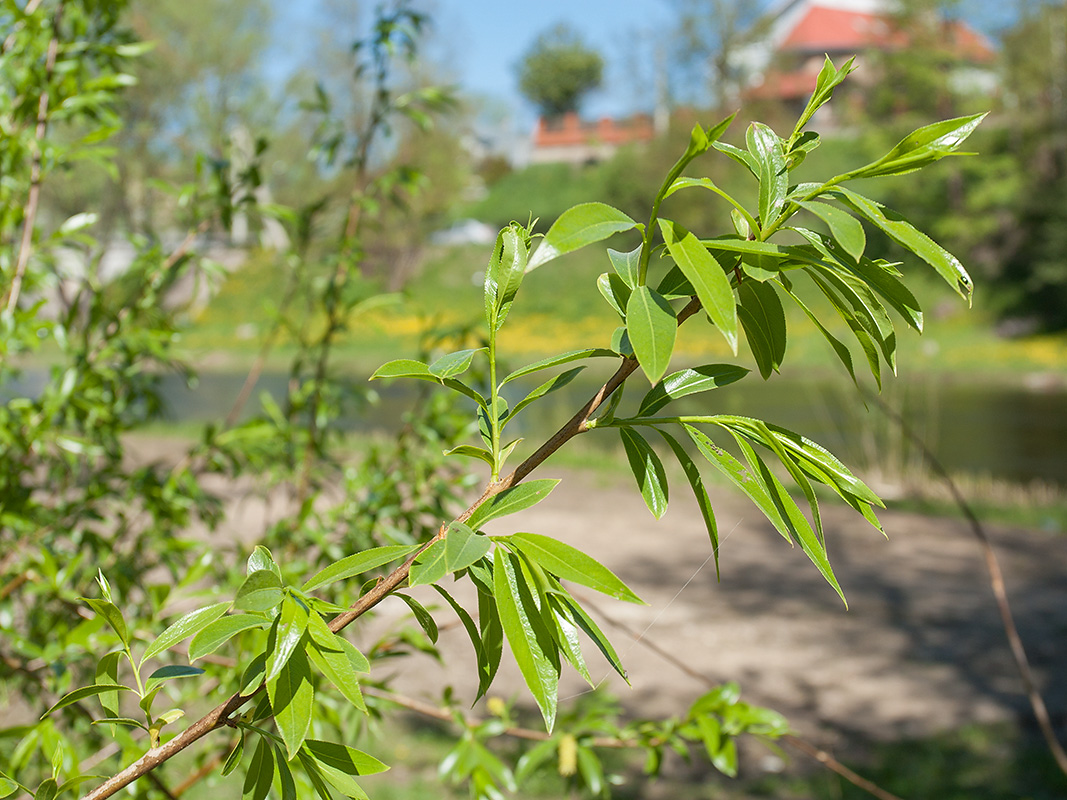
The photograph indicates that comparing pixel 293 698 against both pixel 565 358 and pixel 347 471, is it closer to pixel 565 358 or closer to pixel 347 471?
pixel 565 358

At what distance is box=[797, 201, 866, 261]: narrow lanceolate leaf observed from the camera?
1.58 feet

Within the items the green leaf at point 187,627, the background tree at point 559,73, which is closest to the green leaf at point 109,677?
the green leaf at point 187,627

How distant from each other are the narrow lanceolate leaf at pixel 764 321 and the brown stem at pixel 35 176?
5.39 ft

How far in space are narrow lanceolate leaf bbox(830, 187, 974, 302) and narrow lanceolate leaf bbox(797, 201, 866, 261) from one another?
0.02m

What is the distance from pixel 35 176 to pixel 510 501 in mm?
1680

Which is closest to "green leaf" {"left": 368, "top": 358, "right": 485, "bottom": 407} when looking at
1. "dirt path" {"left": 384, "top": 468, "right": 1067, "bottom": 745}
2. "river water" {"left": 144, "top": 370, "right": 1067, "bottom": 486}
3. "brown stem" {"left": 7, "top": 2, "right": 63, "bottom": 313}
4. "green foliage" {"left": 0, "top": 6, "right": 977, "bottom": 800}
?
"green foliage" {"left": 0, "top": 6, "right": 977, "bottom": 800}

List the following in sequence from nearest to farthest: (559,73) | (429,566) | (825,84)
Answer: (429,566) < (825,84) < (559,73)

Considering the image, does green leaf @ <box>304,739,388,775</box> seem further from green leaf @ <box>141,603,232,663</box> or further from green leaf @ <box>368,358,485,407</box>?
green leaf @ <box>368,358,485,407</box>

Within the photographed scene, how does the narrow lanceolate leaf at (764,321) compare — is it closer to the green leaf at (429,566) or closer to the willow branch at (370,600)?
the willow branch at (370,600)

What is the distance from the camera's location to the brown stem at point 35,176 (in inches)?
69.9

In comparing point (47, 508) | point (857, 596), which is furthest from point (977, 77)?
point (47, 508)

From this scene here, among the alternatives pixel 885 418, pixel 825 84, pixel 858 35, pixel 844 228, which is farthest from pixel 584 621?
pixel 858 35

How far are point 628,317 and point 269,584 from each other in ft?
0.91

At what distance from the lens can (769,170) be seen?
0.57 m
